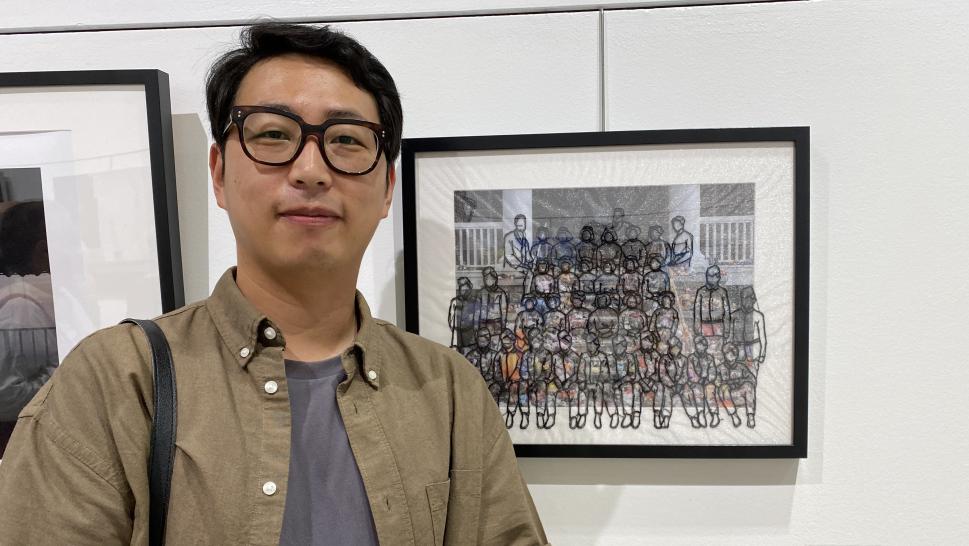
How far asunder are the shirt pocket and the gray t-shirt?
74mm

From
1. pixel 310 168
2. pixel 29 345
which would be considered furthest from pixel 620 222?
pixel 29 345

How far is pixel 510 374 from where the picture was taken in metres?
0.90

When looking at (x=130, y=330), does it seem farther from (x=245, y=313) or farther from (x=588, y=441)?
(x=588, y=441)

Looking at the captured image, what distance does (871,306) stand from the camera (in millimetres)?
897

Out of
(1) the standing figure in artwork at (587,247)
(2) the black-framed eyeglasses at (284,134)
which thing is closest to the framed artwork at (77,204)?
(2) the black-framed eyeglasses at (284,134)

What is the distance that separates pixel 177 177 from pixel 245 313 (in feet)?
1.31

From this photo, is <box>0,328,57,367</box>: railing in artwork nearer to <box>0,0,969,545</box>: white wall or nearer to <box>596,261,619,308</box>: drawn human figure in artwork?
<box>0,0,969,545</box>: white wall

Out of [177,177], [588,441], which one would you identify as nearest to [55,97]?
[177,177]

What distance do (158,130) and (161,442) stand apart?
0.49 m

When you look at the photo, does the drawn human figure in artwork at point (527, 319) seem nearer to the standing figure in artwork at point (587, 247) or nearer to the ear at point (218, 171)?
the standing figure in artwork at point (587, 247)

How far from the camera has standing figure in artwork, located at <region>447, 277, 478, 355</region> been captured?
0.90 meters

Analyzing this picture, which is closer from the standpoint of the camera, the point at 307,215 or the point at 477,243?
the point at 307,215

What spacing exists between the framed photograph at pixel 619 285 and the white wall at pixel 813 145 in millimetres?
53

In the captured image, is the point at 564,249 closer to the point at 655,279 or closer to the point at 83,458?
the point at 655,279
